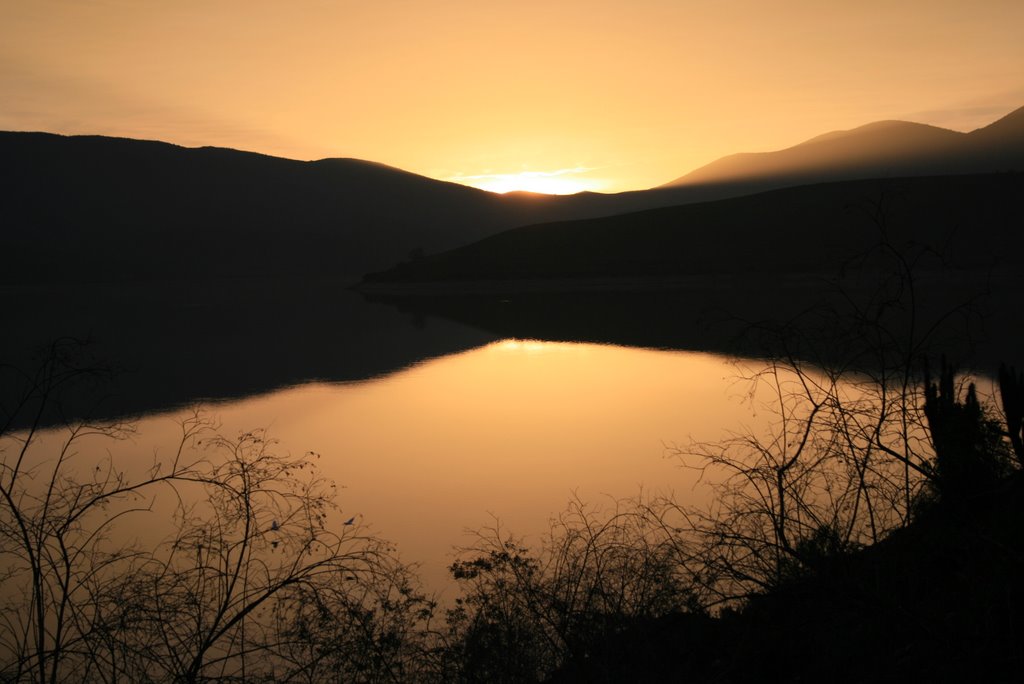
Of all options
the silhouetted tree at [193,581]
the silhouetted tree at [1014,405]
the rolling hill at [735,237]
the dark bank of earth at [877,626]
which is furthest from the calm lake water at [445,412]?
the rolling hill at [735,237]

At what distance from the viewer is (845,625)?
7543 mm

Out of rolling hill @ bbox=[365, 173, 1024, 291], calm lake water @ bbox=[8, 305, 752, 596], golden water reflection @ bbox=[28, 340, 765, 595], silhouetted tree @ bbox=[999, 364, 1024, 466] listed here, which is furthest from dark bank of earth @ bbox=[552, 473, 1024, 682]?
rolling hill @ bbox=[365, 173, 1024, 291]

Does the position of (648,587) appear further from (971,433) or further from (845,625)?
(971,433)

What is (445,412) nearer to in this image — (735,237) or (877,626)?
(877,626)

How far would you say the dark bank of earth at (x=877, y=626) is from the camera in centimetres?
602

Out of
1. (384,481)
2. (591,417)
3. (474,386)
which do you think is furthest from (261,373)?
(384,481)

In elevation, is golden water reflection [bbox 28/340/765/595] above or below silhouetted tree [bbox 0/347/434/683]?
below

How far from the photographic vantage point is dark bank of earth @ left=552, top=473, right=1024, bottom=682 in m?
6.02

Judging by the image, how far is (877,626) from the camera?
249 inches

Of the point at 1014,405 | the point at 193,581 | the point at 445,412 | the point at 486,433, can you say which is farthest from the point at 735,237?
the point at 193,581

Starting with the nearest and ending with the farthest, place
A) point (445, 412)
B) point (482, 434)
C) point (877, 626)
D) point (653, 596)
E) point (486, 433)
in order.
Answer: point (877, 626) → point (653, 596) → point (482, 434) → point (486, 433) → point (445, 412)

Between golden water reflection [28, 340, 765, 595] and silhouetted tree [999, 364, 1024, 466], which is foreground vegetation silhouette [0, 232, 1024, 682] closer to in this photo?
silhouetted tree [999, 364, 1024, 466]

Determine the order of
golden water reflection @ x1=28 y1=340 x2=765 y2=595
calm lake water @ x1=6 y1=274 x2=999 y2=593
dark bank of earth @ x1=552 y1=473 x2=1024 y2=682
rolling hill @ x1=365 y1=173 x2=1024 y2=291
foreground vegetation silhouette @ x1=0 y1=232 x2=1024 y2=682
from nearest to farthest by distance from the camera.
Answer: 1. dark bank of earth @ x1=552 y1=473 x2=1024 y2=682
2. foreground vegetation silhouette @ x1=0 y1=232 x2=1024 y2=682
3. golden water reflection @ x1=28 y1=340 x2=765 y2=595
4. calm lake water @ x1=6 y1=274 x2=999 y2=593
5. rolling hill @ x1=365 y1=173 x2=1024 y2=291

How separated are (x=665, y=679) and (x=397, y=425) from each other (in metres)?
18.0
